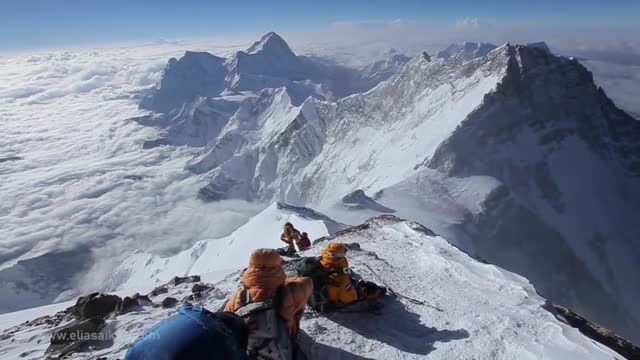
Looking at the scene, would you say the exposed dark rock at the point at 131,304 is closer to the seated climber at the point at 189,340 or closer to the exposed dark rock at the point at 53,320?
the exposed dark rock at the point at 53,320

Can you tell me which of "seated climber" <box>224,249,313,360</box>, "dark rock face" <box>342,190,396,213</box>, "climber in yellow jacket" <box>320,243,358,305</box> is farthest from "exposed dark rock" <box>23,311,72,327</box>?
"dark rock face" <box>342,190,396,213</box>

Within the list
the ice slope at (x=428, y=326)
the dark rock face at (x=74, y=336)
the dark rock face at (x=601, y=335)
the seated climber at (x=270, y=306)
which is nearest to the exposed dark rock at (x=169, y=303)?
the ice slope at (x=428, y=326)

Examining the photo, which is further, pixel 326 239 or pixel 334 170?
pixel 334 170

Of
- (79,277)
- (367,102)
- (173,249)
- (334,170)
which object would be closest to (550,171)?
(334,170)

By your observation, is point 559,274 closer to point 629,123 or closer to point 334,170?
point 629,123

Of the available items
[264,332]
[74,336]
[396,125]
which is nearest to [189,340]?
[264,332]

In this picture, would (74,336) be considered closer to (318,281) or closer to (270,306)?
(318,281)
